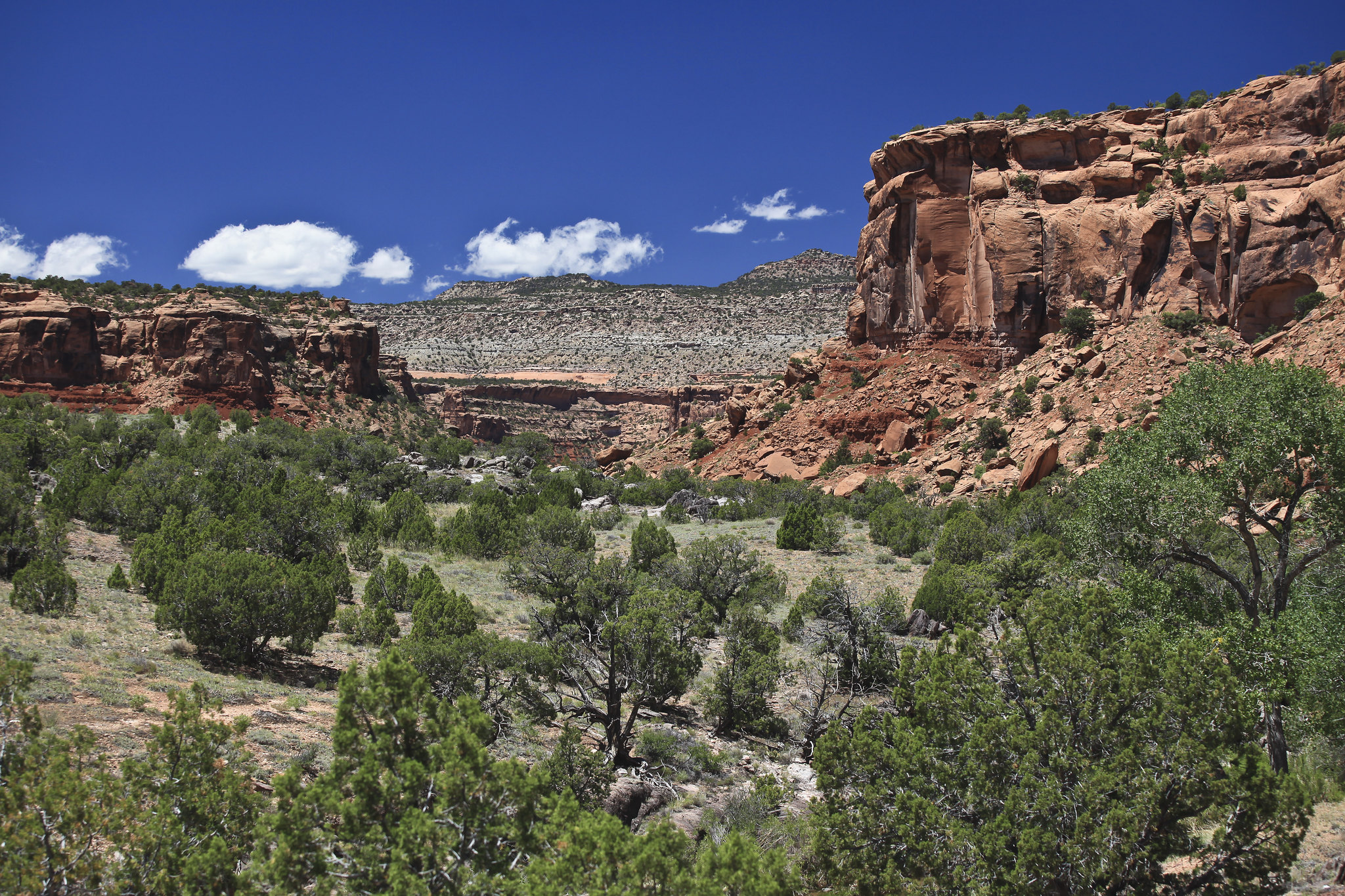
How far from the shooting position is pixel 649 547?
755 inches

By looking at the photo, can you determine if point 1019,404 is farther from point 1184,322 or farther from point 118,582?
point 118,582

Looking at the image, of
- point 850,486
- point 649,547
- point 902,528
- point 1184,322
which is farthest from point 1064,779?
point 1184,322

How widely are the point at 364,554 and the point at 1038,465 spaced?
78.5 feet

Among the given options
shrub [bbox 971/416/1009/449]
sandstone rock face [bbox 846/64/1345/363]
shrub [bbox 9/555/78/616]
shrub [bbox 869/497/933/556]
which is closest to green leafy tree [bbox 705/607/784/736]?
shrub [bbox 9/555/78/616]

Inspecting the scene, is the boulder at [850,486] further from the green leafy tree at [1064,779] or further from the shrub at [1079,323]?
the green leafy tree at [1064,779]

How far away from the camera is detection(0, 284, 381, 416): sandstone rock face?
154ft

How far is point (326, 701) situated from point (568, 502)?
19.6 m

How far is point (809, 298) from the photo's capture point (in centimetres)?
9938

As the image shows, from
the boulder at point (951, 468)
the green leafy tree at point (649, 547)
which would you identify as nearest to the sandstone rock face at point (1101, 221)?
the boulder at point (951, 468)

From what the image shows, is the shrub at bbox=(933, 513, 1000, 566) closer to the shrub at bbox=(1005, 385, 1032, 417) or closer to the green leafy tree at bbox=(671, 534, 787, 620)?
the green leafy tree at bbox=(671, 534, 787, 620)

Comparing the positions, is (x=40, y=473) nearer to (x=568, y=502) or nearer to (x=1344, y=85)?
(x=568, y=502)

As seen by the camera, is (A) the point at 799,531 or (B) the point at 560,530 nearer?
(B) the point at 560,530

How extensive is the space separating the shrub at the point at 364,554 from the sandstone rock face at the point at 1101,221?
31.9m

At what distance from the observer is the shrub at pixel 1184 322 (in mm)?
31125
